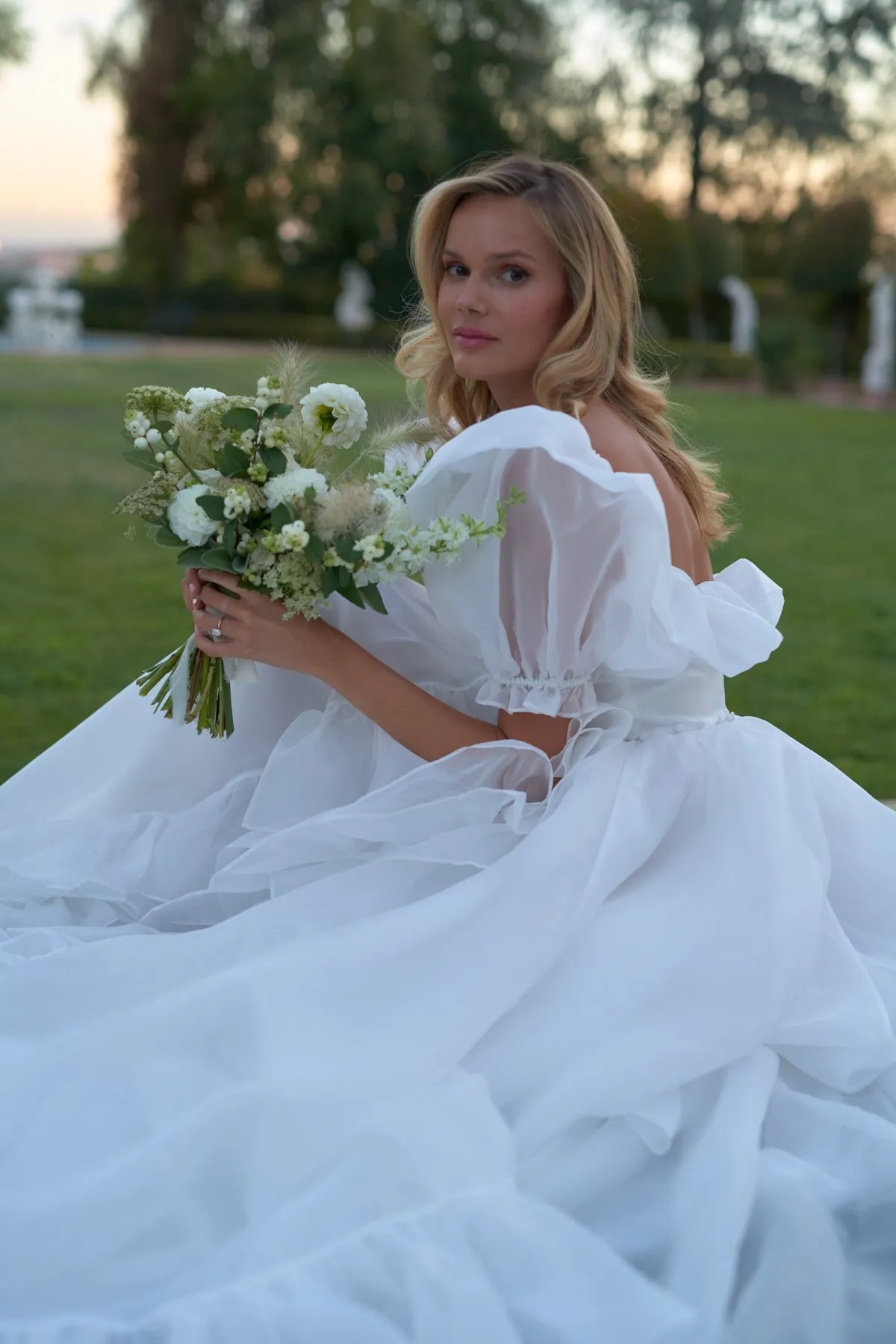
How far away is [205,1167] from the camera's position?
6.56 ft

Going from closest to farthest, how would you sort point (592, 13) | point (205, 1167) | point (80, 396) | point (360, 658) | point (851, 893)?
point (205, 1167), point (360, 658), point (851, 893), point (80, 396), point (592, 13)

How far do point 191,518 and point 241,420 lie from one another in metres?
0.20

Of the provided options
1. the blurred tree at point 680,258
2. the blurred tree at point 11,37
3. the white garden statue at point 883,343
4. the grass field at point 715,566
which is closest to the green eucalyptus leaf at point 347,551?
the grass field at point 715,566

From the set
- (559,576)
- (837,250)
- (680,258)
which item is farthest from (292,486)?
(680,258)

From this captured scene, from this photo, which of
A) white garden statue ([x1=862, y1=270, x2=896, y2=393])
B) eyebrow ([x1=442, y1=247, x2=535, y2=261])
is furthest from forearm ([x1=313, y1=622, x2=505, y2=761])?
white garden statue ([x1=862, y1=270, x2=896, y2=393])

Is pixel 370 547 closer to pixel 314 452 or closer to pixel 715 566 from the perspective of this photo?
pixel 314 452

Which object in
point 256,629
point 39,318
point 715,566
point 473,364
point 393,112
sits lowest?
point 715,566

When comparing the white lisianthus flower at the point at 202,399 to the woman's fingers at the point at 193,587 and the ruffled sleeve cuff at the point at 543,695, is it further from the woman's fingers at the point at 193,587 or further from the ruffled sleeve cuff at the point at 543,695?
the ruffled sleeve cuff at the point at 543,695

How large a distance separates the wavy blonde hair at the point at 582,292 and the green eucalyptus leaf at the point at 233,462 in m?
0.61

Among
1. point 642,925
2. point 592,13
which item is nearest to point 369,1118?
point 642,925

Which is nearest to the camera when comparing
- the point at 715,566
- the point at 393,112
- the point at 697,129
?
the point at 715,566

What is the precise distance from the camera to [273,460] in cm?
233

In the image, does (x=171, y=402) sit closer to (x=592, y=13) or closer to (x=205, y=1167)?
(x=205, y=1167)

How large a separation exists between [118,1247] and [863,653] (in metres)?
5.30
